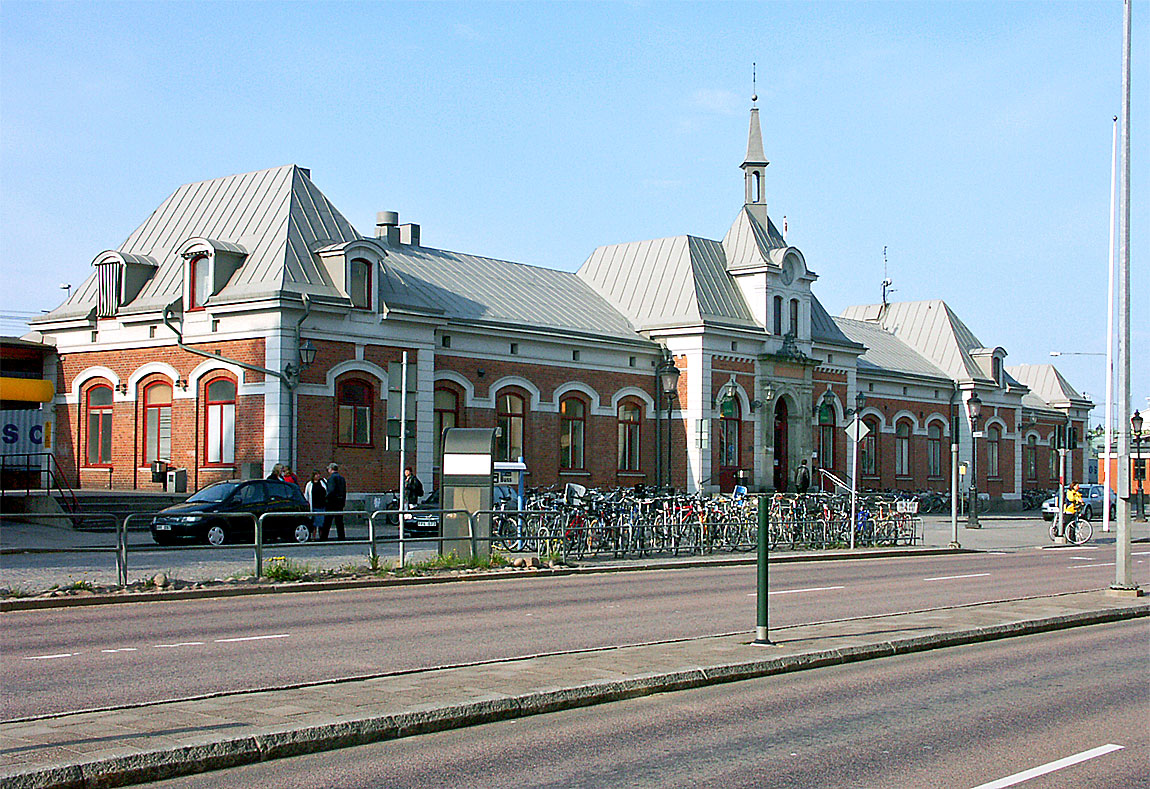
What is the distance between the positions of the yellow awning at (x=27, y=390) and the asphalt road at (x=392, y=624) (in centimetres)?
2407

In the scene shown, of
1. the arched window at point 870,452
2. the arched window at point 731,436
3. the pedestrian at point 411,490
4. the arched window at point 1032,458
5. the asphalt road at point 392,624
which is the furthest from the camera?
the arched window at point 1032,458

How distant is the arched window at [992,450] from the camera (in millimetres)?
68438

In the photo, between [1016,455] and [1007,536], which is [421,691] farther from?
[1016,455]

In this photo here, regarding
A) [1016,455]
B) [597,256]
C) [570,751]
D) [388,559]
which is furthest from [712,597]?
[1016,455]

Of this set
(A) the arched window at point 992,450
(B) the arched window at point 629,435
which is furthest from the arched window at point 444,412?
(A) the arched window at point 992,450

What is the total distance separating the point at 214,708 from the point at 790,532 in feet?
75.4

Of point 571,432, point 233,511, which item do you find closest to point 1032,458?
point 571,432

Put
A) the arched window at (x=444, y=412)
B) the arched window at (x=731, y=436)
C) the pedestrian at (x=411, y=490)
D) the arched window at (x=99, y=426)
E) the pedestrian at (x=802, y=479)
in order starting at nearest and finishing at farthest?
the pedestrian at (x=411, y=490) → the arched window at (x=99, y=426) → the arched window at (x=444, y=412) → the arched window at (x=731, y=436) → the pedestrian at (x=802, y=479)

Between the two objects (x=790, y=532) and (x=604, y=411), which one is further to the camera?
(x=604, y=411)

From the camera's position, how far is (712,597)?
18391mm

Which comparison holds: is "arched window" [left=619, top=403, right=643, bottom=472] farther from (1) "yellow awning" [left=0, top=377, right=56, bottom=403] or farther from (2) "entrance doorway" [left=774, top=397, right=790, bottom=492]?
(1) "yellow awning" [left=0, top=377, right=56, bottom=403]

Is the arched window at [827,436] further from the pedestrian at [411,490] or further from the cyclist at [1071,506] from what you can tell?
the pedestrian at [411,490]

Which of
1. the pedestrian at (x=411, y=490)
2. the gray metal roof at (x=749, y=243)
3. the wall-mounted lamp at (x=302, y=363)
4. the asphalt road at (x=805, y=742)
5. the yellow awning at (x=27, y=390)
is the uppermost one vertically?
the gray metal roof at (x=749, y=243)

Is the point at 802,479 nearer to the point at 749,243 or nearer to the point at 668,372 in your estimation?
the point at 668,372
